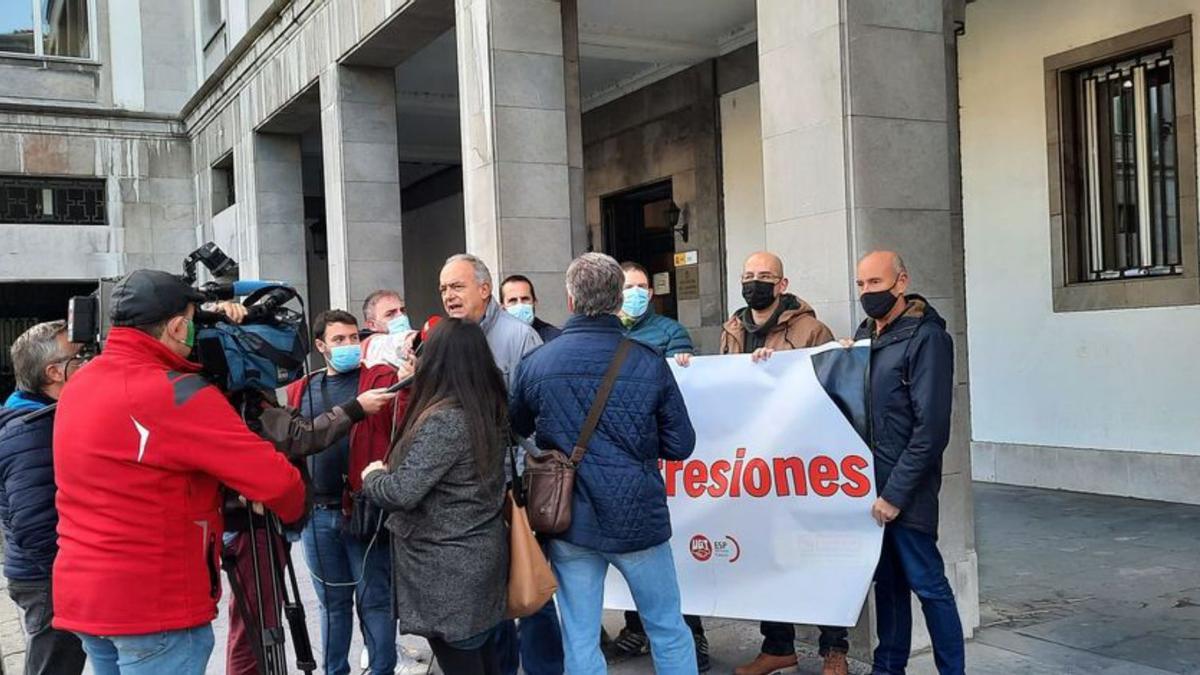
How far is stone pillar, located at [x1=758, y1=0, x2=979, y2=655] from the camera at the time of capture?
4.96 metres

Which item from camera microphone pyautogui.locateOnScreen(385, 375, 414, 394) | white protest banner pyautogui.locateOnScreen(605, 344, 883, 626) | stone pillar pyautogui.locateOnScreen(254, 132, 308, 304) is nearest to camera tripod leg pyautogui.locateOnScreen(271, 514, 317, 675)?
camera microphone pyautogui.locateOnScreen(385, 375, 414, 394)

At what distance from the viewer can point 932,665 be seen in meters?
4.80

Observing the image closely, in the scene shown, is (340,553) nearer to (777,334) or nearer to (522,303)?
(522,303)

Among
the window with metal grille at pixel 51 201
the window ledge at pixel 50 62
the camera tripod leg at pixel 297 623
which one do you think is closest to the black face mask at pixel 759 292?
the camera tripod leg at pixel 297 623

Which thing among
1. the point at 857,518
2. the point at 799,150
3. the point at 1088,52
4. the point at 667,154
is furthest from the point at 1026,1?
the point at 857,518

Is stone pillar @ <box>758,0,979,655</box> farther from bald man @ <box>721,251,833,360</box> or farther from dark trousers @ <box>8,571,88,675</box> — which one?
dark trousers @ <box>8,571,88,675</box>

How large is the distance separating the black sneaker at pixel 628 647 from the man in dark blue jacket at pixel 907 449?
51.9 inches

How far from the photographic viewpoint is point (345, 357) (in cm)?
466

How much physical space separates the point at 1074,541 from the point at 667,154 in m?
7.34

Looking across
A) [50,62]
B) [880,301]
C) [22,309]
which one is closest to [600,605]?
[880,301]

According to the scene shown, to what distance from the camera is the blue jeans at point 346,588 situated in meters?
4.44

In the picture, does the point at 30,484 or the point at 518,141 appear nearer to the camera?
the point at 30,484

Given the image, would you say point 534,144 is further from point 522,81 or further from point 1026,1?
point 1026,1

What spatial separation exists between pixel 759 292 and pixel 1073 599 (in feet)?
9.48
